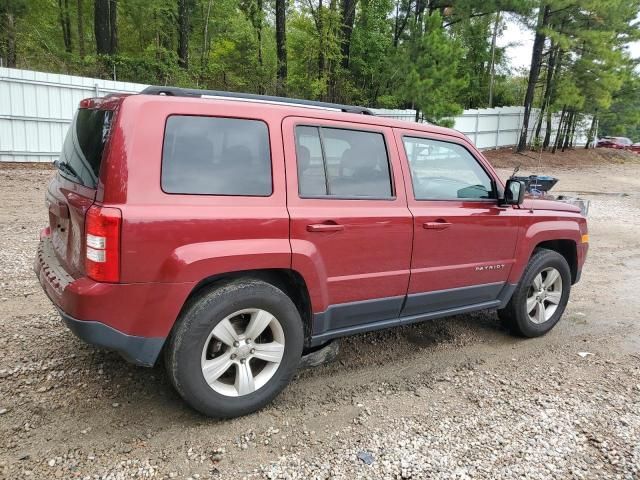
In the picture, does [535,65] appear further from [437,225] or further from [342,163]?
[342,163]

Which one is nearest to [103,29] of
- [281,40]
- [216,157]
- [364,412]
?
[281,40]

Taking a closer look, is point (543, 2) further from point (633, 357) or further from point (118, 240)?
point (118, 240)

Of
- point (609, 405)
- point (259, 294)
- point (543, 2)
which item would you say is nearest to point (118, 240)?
point (259, 294)

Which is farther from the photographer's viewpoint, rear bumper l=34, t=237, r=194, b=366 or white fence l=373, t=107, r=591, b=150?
white fence l=373, t=107, r=591, b=150

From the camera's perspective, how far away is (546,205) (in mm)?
4551

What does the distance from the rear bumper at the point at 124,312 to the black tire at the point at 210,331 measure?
0.34 ft

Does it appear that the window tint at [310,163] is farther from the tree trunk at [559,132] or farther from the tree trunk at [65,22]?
the tree trunk at [559,132]

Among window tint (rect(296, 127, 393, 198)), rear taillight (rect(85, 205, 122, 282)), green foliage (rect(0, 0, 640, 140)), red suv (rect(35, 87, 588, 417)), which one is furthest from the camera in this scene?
green foliage (rect(0, 0, 640, 140))

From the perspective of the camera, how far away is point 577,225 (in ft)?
15.6

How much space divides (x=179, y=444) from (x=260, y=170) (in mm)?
1636

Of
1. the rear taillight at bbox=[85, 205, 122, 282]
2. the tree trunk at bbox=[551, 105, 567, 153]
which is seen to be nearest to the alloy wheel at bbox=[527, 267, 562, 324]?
the rear taillight at bbox=[85, 205, 122, 282]

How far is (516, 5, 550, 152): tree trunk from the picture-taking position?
23094 mm

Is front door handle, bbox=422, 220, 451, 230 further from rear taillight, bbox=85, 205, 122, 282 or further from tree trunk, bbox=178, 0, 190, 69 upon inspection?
tree trunk, bbox=178, 0, 190, 69

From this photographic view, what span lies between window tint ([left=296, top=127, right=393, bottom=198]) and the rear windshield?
1143 mm
